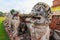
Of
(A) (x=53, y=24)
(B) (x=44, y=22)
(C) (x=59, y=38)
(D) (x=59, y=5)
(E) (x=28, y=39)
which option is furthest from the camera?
(D) (x=59, y=5)

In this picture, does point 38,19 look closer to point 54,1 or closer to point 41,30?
point 41,30

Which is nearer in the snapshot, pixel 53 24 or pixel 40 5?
pixel 40 5

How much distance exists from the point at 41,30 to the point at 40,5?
22.8 inches

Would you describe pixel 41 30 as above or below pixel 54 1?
below

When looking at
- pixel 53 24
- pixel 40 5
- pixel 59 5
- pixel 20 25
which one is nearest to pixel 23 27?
pixel 20 25

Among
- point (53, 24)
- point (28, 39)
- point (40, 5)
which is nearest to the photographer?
point (40, 5)

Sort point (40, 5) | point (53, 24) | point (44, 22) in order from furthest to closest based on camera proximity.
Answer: point (53, 24)
point (40, 5)
point (44, 22)

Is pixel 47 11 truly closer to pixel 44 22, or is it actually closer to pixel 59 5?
pixel 44 22

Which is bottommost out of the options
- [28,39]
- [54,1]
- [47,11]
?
[28,39]

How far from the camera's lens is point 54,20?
538cm

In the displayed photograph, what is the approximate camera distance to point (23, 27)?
4.40 meters

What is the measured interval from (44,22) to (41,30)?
0.17 m

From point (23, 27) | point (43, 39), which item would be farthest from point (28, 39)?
point (43, 39)

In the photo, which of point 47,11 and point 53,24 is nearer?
point 47,11
